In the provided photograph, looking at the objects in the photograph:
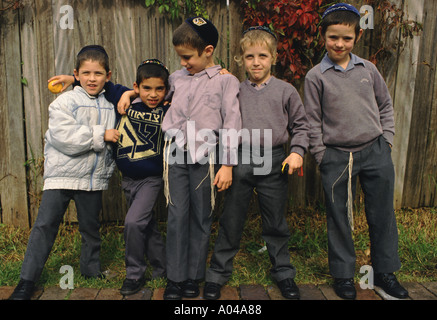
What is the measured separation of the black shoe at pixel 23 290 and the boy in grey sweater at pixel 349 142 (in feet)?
6.84

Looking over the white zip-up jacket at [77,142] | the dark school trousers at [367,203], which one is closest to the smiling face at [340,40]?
the dark school trousers at [367,203]

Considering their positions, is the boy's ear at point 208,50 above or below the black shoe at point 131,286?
above

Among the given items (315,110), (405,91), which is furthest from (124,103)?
(405,91)

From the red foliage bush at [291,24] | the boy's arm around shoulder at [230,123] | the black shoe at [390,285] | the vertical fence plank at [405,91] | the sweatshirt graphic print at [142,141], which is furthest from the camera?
the vertical fence plank at [405,91]

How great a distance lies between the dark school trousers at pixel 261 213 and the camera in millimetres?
2725

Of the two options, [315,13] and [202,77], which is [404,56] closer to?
[315,13]

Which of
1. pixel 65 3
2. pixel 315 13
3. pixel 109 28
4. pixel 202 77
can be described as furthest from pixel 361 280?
pixel 65 3

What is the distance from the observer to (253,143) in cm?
269

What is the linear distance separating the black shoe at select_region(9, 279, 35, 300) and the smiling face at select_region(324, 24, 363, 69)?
2.59 meters

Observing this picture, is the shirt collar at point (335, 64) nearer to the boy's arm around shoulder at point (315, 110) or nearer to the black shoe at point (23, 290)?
the boy's arm around shoulder at point (315, 110)

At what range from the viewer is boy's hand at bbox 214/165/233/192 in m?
2.64

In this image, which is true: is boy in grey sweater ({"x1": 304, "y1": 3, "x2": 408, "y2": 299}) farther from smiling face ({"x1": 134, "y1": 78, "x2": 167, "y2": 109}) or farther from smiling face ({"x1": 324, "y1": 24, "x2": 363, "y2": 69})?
smiling face ({"x1": 134, "y1": 78, "x2": 167, "y2": 109})

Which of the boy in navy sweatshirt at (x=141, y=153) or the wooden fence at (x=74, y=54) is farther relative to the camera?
the wooden fence at (x=74, y=54)

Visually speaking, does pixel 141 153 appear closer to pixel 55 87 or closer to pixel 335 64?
pixel 55 87
